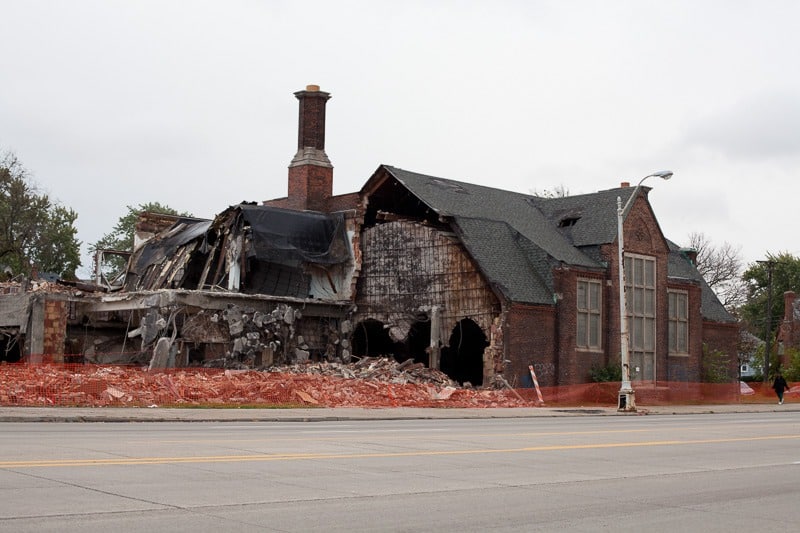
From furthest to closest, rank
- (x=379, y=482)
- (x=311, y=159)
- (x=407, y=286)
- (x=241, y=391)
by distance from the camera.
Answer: (x=311, y=159)
(x=407, y=286)
(x=241, y=391)
(x=379, y=482)

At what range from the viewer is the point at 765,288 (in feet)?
343

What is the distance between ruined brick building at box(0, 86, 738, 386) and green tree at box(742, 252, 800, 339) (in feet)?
176

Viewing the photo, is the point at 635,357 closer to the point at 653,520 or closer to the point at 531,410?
the point at 531,410

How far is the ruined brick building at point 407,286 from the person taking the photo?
42.9 meters

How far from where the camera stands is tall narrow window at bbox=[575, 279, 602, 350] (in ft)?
148

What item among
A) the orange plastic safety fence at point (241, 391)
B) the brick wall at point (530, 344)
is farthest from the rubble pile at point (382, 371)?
the brick wall at point (530, 344)

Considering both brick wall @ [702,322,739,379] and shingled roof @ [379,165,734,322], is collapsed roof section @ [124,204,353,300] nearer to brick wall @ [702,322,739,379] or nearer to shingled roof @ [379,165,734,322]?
shingled roof @ [379,165,734,322]

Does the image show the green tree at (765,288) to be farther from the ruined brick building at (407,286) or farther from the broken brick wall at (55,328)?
the broken brick wall at (55,328)

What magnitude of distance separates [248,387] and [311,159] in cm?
1958

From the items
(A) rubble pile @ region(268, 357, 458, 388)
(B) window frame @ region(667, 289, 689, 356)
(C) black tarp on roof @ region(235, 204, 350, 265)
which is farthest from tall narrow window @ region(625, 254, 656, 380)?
(C) black tarp on roof @ region(235, 204, 350, 265)

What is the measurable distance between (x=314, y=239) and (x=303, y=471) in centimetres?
3481

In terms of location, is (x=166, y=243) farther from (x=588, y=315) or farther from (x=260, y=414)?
(x=260, y=414)

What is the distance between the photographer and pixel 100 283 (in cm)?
5341

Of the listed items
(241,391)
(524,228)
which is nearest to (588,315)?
(524,228)
